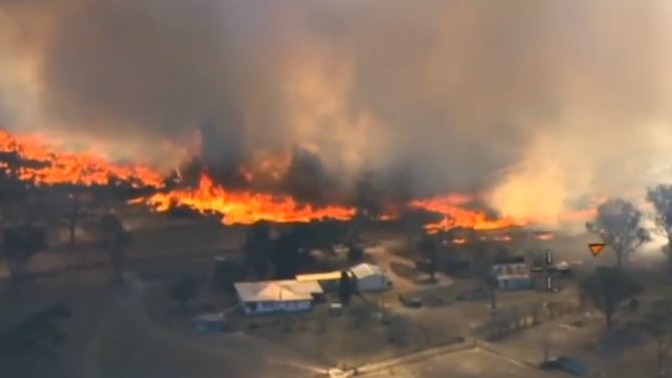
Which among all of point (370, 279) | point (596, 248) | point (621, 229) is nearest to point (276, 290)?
point (370, 279)

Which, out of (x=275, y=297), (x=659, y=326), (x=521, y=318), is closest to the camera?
(x=659, y=326)

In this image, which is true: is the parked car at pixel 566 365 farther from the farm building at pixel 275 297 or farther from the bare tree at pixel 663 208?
the bare tree at pixel 663 208

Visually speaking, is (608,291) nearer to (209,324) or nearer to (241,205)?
(209,324)

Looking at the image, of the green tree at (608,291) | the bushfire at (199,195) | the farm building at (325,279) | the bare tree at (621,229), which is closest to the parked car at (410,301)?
the farm building at (325,279)

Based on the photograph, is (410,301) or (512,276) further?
(512,276)

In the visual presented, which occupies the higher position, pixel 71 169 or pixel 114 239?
pixel 71 169

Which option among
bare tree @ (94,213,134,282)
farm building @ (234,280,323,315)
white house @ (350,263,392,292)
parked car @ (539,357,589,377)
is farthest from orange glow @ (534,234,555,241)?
bare tree @ (94,213,134,282)

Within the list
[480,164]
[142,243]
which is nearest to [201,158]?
[142,243]

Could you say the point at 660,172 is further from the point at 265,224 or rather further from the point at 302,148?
the point at 265,224
